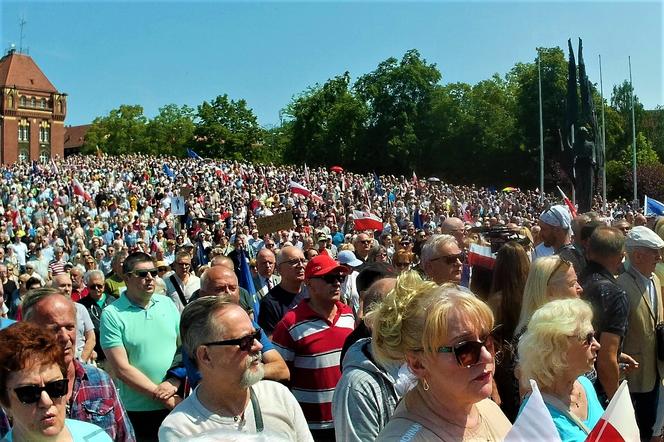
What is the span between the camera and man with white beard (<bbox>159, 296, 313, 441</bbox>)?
125 inches

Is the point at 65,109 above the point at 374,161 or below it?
above

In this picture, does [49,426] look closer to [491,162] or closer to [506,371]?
[506,371]

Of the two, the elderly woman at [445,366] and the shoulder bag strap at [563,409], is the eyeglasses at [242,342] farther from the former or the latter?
the shoulder bag strap at [563,409]

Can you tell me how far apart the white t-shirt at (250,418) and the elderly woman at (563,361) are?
3.28ft

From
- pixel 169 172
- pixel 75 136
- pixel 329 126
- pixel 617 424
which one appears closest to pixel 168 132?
pixel 75 136

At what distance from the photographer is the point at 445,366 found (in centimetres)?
260

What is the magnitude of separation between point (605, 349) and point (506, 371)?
878 millimetres

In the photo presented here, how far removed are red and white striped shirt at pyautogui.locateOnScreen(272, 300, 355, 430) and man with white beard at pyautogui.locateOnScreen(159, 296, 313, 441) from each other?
1379 millimetres

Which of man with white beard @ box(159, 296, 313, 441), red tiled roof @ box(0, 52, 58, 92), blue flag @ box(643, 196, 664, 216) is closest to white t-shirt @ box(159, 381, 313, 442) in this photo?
man with white beard @ box(159, 296, 313, 441)

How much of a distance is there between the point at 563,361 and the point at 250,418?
52.0 inches

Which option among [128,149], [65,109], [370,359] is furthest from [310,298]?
[65,109]

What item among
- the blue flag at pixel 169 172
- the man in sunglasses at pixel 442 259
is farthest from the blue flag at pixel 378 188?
the man in sunglasses at pixel 442 259

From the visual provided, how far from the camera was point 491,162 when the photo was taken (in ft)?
204

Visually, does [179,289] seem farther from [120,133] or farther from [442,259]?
[120,133]
